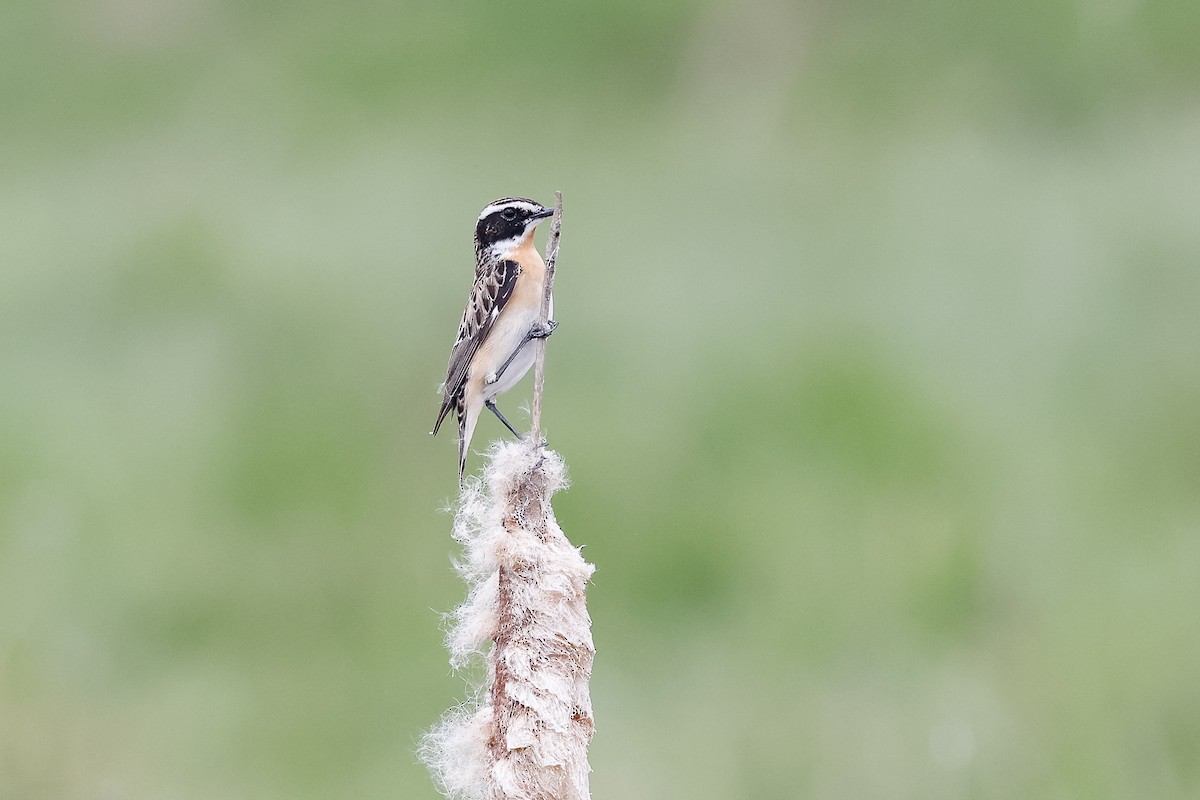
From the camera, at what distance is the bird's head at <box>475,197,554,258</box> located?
4746 mm

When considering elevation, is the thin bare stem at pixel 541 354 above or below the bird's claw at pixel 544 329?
below

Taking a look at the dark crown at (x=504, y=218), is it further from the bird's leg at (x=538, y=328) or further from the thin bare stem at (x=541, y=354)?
the thin bare stem at (x=541, y=354)

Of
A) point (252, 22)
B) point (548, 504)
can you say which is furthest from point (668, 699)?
point (252, 22)

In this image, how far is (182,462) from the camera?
9.55 metres

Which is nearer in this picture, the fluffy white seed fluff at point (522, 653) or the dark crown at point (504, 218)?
the fluffy white seed fluff at point (522, 653)

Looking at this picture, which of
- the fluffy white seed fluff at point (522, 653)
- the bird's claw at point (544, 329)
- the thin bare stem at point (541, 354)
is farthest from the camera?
the bird's claw at point (544, 329)

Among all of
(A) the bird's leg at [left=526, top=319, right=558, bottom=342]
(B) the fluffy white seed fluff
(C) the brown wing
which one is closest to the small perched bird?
(C) the brown wing

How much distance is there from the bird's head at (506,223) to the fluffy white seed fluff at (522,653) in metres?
1.98

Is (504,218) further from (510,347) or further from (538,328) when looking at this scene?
(538,328)

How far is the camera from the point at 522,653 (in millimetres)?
2613

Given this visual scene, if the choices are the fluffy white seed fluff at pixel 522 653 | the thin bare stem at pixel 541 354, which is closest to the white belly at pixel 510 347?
the thin bare stem at pixel 541 354

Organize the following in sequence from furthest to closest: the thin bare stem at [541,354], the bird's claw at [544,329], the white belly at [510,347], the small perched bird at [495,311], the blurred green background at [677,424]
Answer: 1. the blurred green background at [677,424]
2. the small perched bird at [495,311]
3. the white belly at [510,347]
4. the bird's claw at [544,329]
5. the thin bare stem at [541,354]

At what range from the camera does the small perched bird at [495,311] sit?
185 inches

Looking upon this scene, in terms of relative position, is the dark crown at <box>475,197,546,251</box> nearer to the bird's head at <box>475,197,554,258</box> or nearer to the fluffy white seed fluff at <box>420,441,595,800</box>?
the bird's head at <box>475,197,554,258</box>
